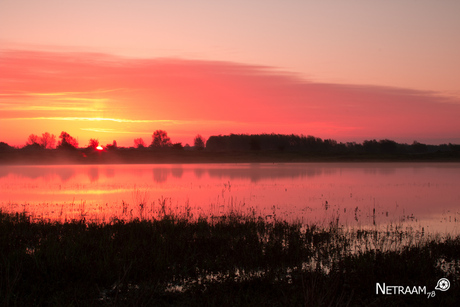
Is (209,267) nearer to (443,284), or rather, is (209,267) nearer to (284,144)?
(443,284)

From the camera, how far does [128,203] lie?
64.0 ft

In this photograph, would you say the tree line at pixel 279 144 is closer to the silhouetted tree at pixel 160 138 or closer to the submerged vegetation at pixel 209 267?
the silhouetted tree at pixel 160 138

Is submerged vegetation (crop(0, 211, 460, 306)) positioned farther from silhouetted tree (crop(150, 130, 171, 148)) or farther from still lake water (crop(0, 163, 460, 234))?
silhouetted tree (crop(150, 130, 171, 148))

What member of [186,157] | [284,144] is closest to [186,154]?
[186,157]

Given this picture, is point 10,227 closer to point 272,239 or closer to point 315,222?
point 272,239

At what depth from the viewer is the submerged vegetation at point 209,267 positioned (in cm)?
723

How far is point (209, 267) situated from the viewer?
8992 mm

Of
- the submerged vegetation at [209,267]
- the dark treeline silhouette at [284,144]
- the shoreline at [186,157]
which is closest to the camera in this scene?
the submerged vegetation at [209,267]

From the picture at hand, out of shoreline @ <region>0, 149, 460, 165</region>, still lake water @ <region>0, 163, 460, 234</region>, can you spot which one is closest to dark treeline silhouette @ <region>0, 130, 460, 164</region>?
shoreline @ <region>0, 149, 460, 165</region>

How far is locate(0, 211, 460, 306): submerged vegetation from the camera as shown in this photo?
723 cm

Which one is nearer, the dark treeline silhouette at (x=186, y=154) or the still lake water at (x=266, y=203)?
the still lake water at (x=266, y=203)

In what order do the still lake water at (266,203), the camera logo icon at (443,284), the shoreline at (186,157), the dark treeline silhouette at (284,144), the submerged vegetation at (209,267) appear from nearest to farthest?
1. the submerged vegetation at (209,267)
2. the camera logo icon at (443,284)
3. the still lake water at (266,203)
4. the shoreline at (186,157)
5. the dark treeline silhouette at (284,144)

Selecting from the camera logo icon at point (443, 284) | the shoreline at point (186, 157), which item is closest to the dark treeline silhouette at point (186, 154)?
the shoreline at point (186, 157)

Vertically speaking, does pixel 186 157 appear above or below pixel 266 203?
above
